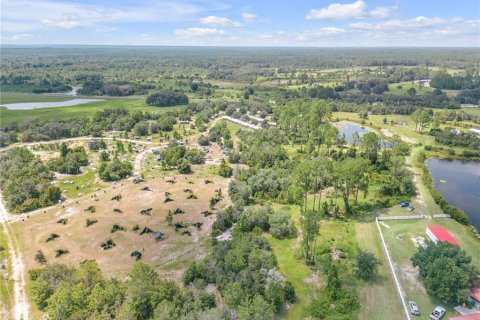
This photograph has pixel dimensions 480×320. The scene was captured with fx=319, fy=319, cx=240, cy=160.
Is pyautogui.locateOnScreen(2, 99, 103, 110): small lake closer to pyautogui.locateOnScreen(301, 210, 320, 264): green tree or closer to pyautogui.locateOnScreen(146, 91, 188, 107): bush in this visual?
pyautogui.locateOnScreen(146, 91, 188, 107): bush

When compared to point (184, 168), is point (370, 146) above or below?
above

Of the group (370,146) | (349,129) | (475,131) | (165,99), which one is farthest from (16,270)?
(475,131)

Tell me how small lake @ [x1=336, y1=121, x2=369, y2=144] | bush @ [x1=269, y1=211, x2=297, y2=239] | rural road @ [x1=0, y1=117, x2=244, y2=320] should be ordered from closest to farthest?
rural road @ [x1=0, y1=117, x2=244, y2=320], bush @ [x1=269, y1=211, x2=297, y2=239], small lake @ [x1=336, y1=121, x2=369, y2=144]

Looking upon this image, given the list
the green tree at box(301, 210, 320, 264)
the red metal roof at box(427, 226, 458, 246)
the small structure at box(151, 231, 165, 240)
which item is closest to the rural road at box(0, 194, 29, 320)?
the small structure at box(151, 231, 165, 240)

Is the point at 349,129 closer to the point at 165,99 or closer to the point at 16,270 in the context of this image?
the point at 165,99

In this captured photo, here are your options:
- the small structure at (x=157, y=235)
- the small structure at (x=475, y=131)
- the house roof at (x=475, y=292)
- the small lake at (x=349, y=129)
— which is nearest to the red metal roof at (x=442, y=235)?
the house roof at (x=475, y=292)

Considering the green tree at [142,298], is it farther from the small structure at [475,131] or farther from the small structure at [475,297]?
the small structure at [475,131]
